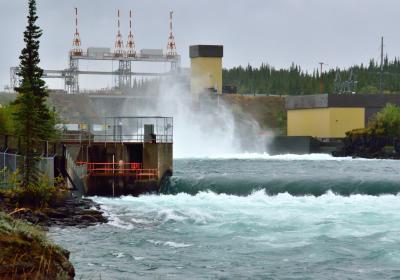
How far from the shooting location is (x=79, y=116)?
15412 cm

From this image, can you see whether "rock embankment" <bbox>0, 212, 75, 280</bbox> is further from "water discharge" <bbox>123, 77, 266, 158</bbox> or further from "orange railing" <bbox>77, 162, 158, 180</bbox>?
"water discharge" <bbox>123, 77, 266, 158</bbox>

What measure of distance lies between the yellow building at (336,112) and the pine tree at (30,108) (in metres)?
79.0

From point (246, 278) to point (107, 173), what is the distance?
34.9 m

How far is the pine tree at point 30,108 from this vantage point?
47000 millimetres

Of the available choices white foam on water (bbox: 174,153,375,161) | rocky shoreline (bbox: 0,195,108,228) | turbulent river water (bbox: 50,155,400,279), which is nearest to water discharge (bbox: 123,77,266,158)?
white foam on water (bbox: 174,153,375,161)

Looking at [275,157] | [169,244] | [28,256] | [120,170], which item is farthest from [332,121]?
[28,256]

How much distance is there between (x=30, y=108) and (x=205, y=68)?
110920 mm

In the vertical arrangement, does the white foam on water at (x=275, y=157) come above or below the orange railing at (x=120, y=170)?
below

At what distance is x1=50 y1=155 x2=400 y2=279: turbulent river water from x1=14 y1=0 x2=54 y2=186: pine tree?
5.00m

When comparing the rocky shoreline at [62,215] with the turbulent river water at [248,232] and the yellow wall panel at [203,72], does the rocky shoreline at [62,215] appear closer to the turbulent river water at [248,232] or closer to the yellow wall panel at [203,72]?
the turbulent river water at [248,232]

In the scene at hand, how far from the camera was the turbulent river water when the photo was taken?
30547mm

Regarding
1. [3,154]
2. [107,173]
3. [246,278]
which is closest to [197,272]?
[246,278]

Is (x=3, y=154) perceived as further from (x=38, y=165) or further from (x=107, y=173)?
(x=107, y=173)

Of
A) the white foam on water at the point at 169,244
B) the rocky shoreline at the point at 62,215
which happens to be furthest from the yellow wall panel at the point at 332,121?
→ the white foam on water at the point at 169,244
